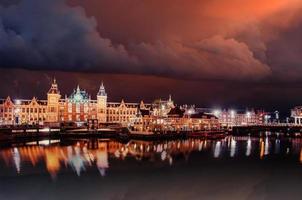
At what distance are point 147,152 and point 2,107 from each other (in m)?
39.6

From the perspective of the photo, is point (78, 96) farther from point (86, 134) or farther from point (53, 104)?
point (86, 134)

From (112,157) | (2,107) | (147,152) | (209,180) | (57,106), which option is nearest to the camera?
(209,180)

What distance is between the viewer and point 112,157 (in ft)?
112

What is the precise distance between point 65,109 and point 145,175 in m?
52.6

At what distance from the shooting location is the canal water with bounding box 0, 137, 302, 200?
21.5 metres

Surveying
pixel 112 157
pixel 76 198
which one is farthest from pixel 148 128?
pixel 76 198

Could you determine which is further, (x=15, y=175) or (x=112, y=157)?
(x=112, y=157)

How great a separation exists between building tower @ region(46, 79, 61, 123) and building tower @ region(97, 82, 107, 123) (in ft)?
24.3

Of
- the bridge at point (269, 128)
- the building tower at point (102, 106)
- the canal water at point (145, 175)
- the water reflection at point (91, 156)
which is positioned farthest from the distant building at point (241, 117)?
the canal water at point (145, 175)

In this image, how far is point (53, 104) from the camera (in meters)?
76.0

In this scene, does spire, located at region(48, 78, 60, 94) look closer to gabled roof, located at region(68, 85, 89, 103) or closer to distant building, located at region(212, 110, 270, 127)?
A: gabled roof, located at region(68, 85, 89, 103)

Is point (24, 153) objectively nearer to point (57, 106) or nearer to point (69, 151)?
point (69, 151)

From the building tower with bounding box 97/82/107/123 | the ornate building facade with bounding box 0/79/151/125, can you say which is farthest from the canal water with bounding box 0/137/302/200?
the building tower with bounding box 97/82/107/123

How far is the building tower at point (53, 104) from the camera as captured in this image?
75000 millimetres
